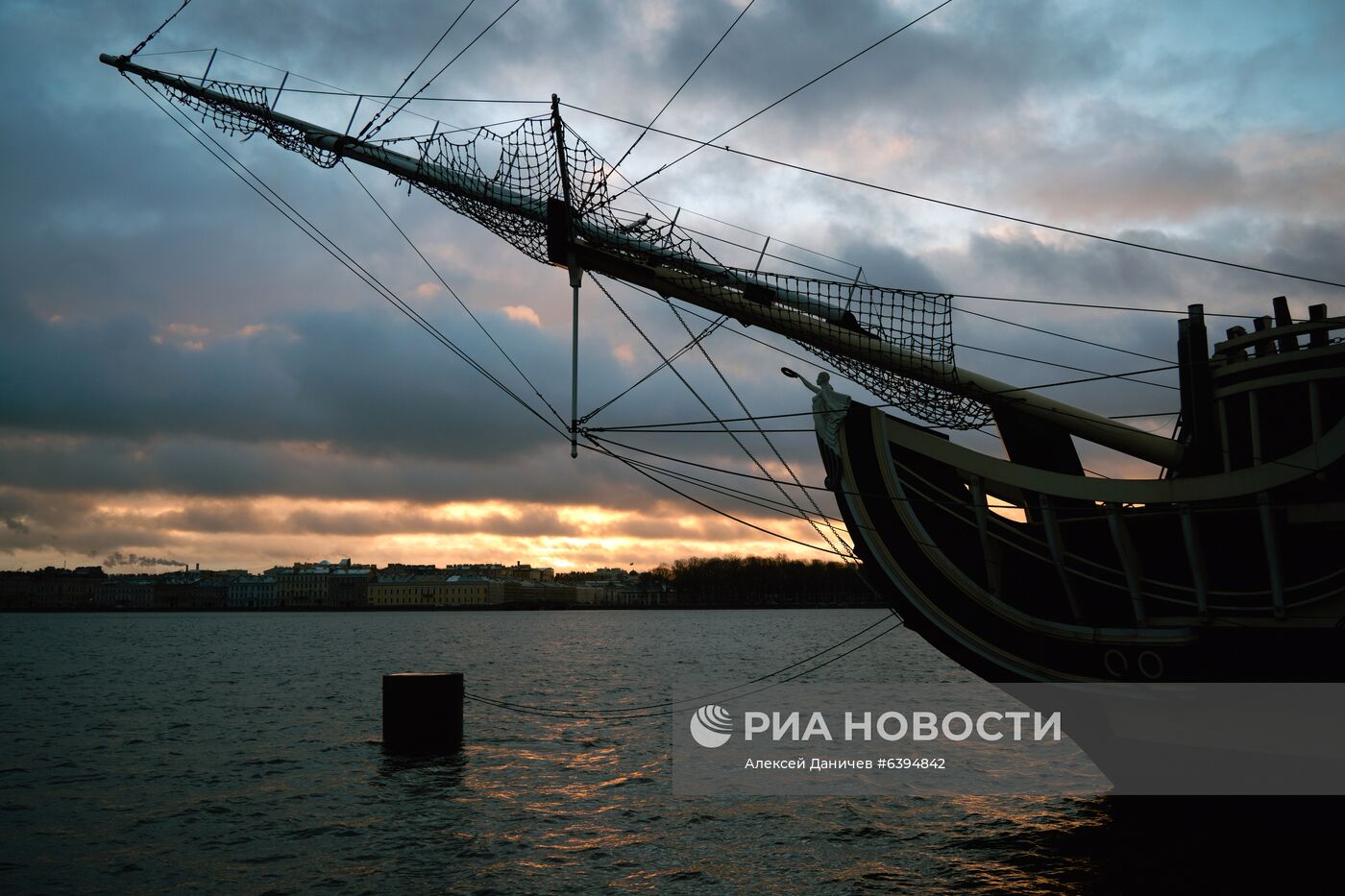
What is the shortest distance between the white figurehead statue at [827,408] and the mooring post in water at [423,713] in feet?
26.3

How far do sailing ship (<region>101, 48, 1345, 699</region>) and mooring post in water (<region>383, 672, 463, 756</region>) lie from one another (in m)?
6.82

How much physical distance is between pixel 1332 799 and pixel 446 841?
10296 mm

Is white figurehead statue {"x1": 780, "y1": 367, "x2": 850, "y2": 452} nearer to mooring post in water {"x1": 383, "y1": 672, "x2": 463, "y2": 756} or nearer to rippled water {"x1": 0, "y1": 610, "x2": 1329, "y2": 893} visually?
rippled water {"x1": 0, "y1": 610, "x2": 1329, "y2": 893}

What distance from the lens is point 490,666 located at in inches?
1843

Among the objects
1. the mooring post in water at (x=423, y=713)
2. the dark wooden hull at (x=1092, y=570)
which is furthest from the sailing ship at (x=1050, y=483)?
the mooring post in water at (x=423, y=713)

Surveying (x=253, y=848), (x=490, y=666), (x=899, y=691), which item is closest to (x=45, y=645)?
(x=490, y=666)

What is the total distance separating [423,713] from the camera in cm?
1675

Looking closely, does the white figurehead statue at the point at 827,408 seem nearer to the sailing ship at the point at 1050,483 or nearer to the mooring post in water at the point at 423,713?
the sailing ship at the point at 1050,483

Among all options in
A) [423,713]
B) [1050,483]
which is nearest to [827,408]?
[1050,483]

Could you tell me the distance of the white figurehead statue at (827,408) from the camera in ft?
41.5

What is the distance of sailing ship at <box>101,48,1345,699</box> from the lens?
33.4 feet

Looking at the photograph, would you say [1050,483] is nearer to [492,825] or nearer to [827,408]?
[827,408]

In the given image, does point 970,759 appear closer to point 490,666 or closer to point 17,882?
point 17,882

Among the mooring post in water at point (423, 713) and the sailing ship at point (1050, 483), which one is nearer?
the sailing ship at point (1050, 483)
